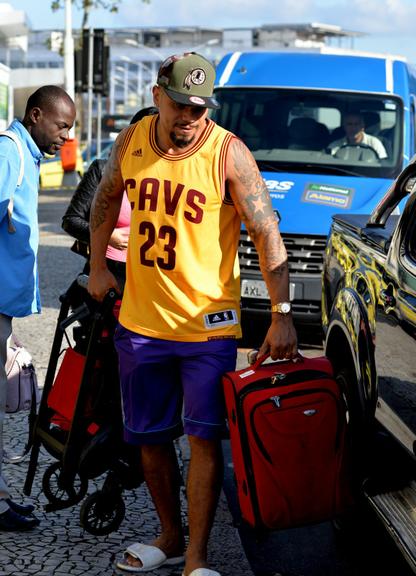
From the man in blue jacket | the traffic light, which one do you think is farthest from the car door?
the traffic light

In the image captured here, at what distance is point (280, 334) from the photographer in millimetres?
4207

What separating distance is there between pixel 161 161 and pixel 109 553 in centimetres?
159

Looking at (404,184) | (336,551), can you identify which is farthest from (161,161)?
(336,551)

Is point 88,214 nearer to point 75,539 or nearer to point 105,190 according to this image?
point 105,190

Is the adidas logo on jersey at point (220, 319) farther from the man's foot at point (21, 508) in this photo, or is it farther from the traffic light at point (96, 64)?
the traffic light at point (96, 64)

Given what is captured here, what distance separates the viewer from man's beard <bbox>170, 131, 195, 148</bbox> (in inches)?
164

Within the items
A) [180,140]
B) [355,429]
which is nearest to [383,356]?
[355,429]

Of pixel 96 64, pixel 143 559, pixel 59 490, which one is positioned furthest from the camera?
pixel 96 64

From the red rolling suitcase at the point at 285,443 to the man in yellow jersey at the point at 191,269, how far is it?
13 cm

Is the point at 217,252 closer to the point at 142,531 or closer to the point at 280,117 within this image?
the point at 142,531

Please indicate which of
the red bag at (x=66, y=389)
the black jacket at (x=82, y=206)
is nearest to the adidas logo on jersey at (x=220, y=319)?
the red bag at (x=66, y=389)

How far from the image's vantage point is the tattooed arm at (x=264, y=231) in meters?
4.18

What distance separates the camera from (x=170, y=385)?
4.37 metres

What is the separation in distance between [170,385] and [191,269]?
468 millimetres
